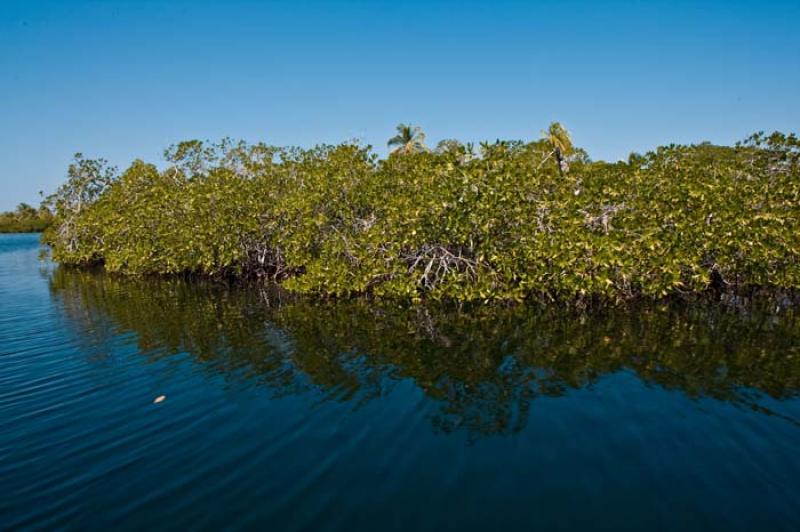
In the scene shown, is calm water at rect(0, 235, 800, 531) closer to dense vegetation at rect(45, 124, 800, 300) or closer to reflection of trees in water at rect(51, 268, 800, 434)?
reflection of trees in water at rect(51, 268, 800, 434)

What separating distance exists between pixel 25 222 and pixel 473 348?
13211cm

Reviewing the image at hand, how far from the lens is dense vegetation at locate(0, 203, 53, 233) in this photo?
108938 mm

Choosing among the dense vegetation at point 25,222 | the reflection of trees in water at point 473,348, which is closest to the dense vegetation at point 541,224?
the reflection of trees in water at point 473,348

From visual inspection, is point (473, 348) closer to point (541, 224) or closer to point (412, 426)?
point (412, 426)

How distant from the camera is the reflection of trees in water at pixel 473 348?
31.2ft

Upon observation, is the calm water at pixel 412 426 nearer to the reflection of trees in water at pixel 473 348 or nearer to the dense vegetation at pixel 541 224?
the reflection of trees in water at pixel 473 348

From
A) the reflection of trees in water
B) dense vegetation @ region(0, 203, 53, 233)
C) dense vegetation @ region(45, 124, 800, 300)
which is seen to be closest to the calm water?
the reflection of trees in water

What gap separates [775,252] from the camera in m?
15.8

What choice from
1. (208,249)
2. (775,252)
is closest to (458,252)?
(775,252)

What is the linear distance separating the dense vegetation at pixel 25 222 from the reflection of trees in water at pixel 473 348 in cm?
11149

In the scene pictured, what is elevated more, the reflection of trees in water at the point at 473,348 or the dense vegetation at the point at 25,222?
the dense vegetation at the point at 25,222

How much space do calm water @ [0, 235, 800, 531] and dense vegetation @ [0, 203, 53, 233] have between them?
11557 centimetres

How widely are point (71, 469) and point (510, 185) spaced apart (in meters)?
14.2

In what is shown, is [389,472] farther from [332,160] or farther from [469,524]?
[332,160]
